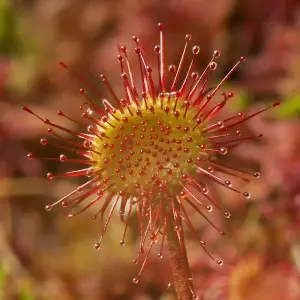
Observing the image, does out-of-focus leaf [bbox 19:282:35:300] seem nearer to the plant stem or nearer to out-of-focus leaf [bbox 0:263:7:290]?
out-of-focus leaf [bbox 0:263:7:290]

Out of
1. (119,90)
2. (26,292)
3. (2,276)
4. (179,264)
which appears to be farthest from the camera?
(119,90)

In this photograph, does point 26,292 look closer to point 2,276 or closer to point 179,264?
point 2,276

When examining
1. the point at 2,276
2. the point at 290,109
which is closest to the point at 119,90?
the point at 290,109

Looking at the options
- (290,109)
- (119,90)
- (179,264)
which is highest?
Result: (119,90)

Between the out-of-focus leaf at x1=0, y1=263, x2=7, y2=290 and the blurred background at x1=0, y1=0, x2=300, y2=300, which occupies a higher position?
the blurred background at x1=0, y1=0, x2=300, y2=300

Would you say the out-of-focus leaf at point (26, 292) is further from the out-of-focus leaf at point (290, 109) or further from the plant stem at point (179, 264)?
the out-of-focus leaf at point (290, 109)

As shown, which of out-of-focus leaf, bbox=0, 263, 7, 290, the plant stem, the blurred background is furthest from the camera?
out-of-focus leaf, bbox=0, 263, 7, 290

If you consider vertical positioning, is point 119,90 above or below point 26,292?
above

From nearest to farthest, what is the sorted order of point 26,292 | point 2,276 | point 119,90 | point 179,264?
1. point 179,264
2. point 26,292
3. point 2,276
4. point 119,90

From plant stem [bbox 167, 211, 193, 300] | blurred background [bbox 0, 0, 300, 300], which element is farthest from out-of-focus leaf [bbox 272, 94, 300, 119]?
plant stem [bbox 167, 211, 193, 300]
